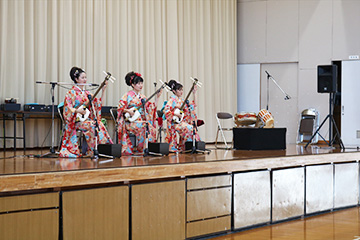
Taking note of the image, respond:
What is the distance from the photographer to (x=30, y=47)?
8836 millimetres

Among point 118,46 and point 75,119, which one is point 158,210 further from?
point 118,46

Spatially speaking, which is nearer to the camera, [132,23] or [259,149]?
[259,149]

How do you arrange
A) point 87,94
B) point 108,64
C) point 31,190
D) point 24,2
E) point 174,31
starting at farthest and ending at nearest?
point 174,31 → point 108,64 → point 24,2 → point 87,94 → point 31,190

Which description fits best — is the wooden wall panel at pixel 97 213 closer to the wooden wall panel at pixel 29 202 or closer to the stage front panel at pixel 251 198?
the wooden wall panel at pixel 29 202

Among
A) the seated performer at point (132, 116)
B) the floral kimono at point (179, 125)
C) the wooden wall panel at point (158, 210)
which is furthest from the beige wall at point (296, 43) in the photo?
the wooden wall panel at point (158, 210)

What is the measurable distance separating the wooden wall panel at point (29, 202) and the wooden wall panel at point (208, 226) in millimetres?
1356

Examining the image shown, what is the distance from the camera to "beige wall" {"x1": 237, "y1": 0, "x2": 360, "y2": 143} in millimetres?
11984

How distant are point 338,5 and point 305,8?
755mm

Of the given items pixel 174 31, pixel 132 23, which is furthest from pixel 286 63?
pixel 132 23

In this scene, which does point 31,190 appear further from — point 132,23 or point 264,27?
point 264,27

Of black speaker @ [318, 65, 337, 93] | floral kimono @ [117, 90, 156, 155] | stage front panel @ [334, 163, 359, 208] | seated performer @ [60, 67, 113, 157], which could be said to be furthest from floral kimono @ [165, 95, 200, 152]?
black speaker @ [318, 65, 337, 93]

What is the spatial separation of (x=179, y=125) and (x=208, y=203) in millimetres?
2535

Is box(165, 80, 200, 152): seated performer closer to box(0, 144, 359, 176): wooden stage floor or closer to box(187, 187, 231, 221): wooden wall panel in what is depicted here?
box(0, 144, 359, 176): wooden stage floor

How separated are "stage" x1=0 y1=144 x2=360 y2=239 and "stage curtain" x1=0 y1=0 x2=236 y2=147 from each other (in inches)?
160
